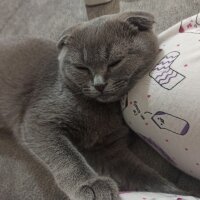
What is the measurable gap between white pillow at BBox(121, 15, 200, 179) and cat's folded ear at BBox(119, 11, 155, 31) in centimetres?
10

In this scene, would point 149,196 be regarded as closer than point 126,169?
Yes

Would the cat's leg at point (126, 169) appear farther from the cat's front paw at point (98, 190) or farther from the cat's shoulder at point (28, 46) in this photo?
the cat's shoulder at point (28, 46)

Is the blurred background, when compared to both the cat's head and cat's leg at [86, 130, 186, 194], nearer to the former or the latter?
the cat's head

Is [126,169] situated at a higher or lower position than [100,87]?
lower

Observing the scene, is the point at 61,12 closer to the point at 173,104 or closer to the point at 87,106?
the point at 87,106

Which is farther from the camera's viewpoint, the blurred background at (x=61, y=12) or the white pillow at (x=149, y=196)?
the blurred background at (x=61, y=12)

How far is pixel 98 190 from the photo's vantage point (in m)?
1.06

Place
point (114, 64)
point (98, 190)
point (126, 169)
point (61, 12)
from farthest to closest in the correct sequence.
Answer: point (61, 12) < point (126, 169) < point (114, 64) < point (98, 190)

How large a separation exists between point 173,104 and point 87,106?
304mm

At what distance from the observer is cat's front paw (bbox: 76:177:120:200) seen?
3.43ft

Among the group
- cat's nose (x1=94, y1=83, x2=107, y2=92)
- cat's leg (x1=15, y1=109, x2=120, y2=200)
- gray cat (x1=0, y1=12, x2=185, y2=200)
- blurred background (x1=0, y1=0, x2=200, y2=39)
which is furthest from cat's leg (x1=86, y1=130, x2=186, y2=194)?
blurred background (x1=0, y1=0, x2=200, y2=39)

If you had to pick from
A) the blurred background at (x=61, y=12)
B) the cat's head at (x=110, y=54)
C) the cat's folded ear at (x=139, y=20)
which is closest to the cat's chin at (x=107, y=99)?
the cat's head at (x=110, y=54)

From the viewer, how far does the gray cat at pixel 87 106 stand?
1.15 metres

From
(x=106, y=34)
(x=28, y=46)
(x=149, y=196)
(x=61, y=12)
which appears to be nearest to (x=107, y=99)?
(x=106, y=34)
